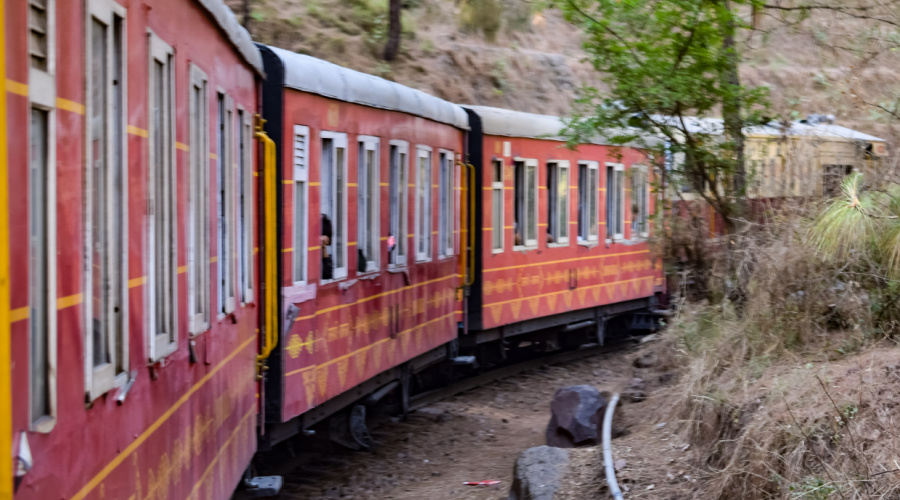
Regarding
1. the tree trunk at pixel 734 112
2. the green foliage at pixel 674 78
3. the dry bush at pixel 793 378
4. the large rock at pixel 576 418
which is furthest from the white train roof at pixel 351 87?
the dry bush at pixel 793 378

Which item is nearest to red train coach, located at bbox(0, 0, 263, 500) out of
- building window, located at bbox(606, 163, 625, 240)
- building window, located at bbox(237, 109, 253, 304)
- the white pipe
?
building window, located at bbox(237, 109, 253, 304)

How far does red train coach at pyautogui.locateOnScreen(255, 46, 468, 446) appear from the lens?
26.0ft

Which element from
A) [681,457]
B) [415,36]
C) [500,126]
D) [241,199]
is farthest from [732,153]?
[415,36]

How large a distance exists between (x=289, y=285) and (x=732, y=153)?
5.86m

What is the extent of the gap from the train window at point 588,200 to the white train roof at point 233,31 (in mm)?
9732

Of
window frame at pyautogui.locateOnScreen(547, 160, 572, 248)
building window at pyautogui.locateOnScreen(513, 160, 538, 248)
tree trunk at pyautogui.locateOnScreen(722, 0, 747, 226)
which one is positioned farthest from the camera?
window frame at pyautogui.locateOnScreen(547, 160, 572, 248)

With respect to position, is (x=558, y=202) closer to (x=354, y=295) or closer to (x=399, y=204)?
(x=399, y=204)

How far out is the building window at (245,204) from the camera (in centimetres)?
654

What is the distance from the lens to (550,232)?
15.8m

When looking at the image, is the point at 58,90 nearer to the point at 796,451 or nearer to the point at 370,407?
the point at 796,451

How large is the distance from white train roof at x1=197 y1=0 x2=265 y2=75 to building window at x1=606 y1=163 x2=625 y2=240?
425 inches

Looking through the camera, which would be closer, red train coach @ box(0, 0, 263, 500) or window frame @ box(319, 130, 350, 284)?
red train coach @ box(0, 0, 263, 500)

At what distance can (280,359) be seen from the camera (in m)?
7.81

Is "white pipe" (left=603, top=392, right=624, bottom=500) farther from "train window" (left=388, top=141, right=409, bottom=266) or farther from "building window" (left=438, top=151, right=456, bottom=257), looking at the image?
"building window" (left=438, top=151, right=456, bottom=257)
